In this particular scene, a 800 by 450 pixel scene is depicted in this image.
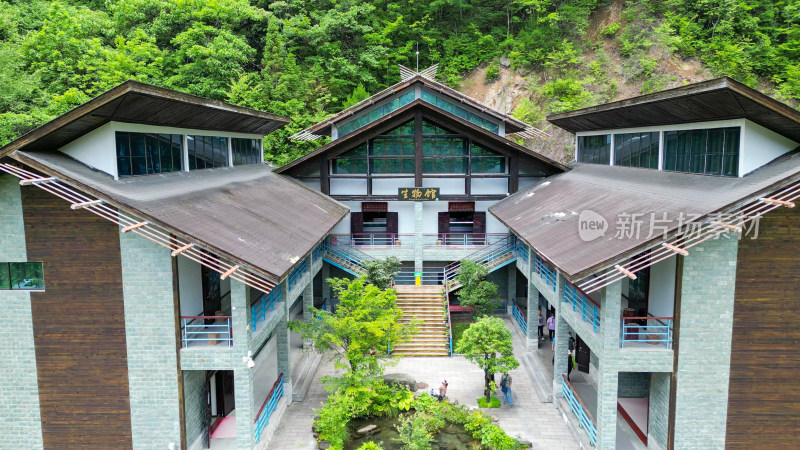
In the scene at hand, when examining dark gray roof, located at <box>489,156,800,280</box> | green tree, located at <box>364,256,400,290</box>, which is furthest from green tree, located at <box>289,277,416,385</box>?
green tree, located at <box>364,256,400,290</box>

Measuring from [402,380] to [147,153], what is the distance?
1071 centimetres

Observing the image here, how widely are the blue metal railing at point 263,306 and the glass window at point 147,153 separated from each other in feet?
15.4

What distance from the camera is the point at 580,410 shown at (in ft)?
47.2

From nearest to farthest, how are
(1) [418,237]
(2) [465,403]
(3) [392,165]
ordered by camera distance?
(2) [465,403], (1) [418,237], (3) [392,165]

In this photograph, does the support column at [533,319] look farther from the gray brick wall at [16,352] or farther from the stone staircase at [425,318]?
the gray brick wall at [16,352]

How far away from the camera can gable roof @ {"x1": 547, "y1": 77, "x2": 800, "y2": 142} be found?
10945 millimetres

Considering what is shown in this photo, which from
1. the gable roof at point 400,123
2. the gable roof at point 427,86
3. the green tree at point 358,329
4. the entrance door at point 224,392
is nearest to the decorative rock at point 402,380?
the green tree at point 358,329

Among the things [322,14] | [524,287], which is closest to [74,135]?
[524,287]

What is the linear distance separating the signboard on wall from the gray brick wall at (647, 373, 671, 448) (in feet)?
46.8

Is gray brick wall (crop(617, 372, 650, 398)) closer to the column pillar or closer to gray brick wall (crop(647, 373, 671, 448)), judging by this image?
gray brick wall (crop(647, 373, 671, 448))

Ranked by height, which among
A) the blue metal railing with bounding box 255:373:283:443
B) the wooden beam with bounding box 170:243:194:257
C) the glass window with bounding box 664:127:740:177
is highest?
the glass window with bounding box 664:127:740:177

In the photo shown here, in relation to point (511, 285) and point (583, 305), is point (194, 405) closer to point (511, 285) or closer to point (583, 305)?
point (583, 305)

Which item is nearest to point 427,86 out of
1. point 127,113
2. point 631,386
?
point 127,113

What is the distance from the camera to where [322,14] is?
40344mm
